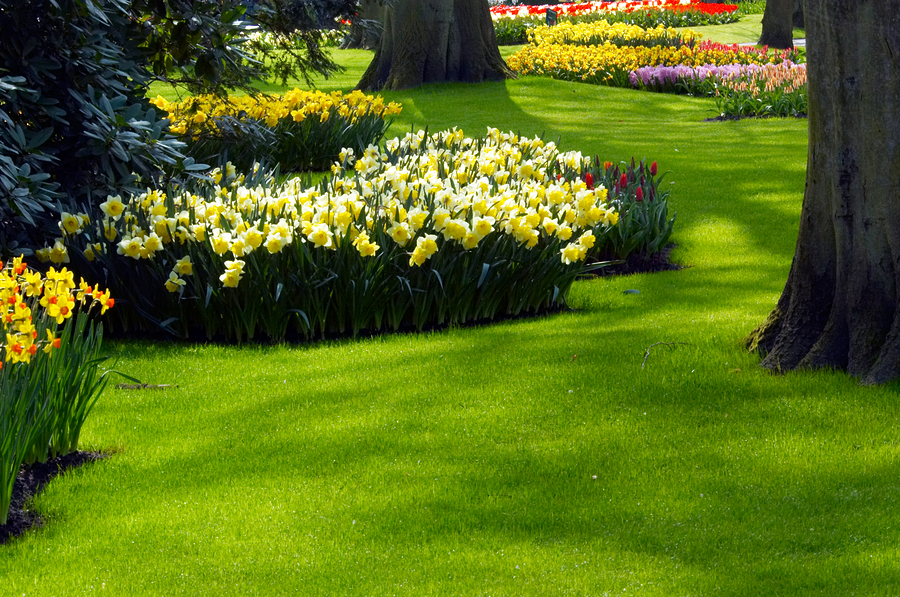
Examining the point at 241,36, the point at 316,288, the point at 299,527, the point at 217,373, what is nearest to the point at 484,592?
the point at 299,527

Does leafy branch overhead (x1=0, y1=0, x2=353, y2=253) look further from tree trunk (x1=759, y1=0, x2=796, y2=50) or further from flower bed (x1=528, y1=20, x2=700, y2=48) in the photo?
tree trunk (x1=759, y1=0, x2=796, y2=50)

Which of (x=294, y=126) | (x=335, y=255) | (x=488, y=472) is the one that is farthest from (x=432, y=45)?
(x=488, y=472)

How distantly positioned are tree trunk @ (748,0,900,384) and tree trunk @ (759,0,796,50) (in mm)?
20304

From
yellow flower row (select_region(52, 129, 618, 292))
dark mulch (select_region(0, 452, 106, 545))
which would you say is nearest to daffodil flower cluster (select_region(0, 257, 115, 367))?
dark mulch (select_region(0, 452, 106, 545))

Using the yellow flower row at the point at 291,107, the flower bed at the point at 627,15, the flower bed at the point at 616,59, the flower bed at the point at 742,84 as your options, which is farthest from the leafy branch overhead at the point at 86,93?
the flower bed at the point at 627,15

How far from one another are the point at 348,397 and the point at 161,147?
2.47 meters

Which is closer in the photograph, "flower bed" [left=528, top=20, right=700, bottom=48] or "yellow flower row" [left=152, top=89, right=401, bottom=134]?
"yellow flower row" [left=152, top=89, right=401, bottom=134]

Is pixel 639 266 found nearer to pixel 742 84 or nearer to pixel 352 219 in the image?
pixel 352 219

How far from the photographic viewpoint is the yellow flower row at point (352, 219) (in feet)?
18.0

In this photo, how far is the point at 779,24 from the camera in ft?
76.2

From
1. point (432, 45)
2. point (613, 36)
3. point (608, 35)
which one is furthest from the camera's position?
point (608, 35)

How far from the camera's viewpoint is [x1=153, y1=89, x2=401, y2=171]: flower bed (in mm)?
9867

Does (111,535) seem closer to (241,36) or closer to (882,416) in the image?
(882,416)

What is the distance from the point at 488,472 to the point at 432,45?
14932 millimetres
